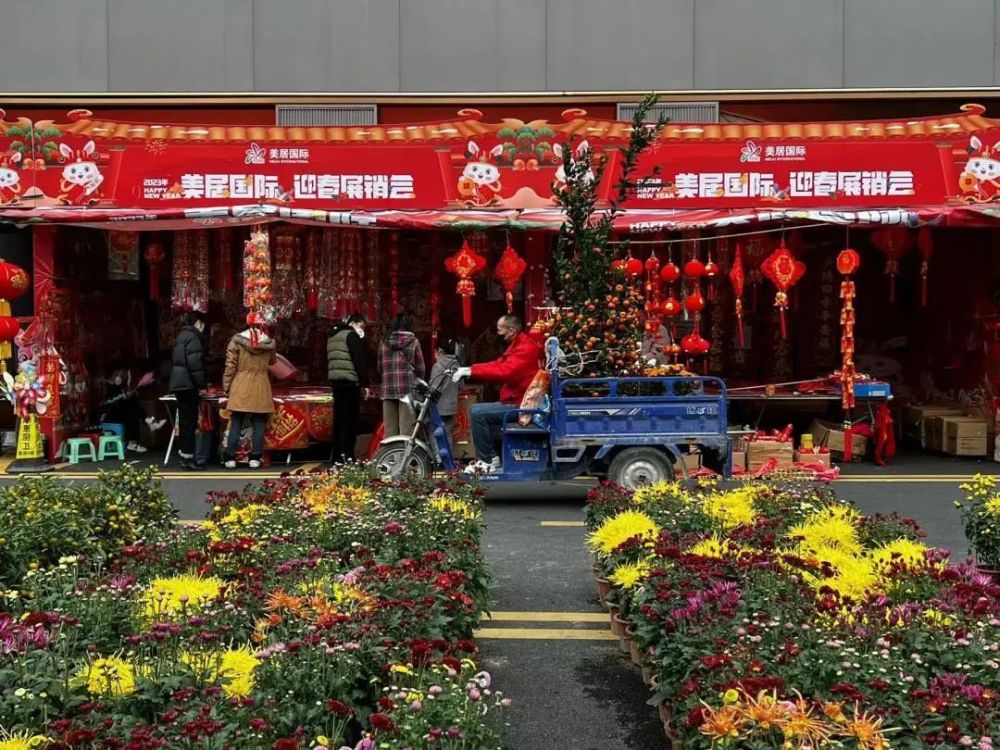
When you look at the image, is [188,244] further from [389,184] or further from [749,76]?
[749,76]

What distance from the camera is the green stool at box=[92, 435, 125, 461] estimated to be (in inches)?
509

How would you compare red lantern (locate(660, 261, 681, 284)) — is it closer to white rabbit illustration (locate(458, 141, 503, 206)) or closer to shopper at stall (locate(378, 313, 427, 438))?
white rabbit illustration (locate(458, 141, 503, 206))

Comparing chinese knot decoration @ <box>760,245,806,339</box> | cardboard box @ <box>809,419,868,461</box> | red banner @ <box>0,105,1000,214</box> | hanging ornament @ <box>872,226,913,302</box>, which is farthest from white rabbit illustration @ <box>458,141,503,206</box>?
cardboard box @ <box>809,419,868,461</box>

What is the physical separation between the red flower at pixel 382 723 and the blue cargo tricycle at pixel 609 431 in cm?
647

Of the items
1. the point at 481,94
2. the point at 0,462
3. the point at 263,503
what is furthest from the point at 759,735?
the point at 481,94

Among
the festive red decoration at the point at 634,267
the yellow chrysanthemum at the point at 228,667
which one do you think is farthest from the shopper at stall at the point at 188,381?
the yellow chrysanthemum at the point at 228,667

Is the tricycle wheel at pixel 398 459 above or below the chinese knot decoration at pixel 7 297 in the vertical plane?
below

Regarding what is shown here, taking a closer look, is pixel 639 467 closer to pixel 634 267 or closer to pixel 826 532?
pixel 634 267

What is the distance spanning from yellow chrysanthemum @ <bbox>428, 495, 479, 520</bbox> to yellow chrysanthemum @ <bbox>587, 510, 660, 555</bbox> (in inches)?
29.1

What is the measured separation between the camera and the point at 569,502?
398 inches

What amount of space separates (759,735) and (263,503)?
3951mm

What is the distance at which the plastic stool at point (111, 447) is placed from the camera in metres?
12.9

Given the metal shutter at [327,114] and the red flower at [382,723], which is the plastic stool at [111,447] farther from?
the red flower at [382,723]

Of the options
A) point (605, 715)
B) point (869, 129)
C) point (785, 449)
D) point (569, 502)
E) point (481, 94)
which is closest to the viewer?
point (605, 715)
